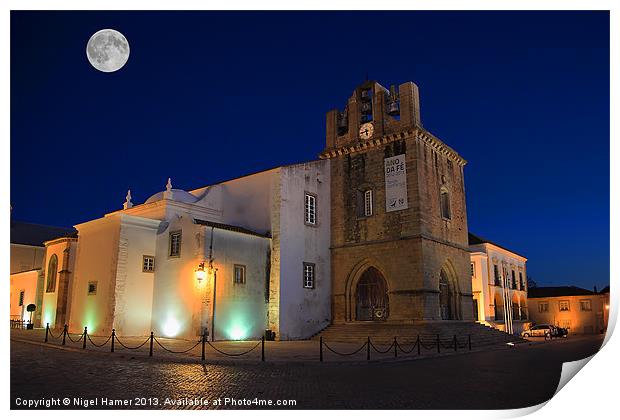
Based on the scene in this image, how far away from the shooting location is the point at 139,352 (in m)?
16.2

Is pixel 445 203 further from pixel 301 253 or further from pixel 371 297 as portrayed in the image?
pixel 301 253

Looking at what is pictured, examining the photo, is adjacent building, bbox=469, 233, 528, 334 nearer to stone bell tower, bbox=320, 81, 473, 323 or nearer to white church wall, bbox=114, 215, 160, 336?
stone bell tower, bbox=320, 81, 473, 323

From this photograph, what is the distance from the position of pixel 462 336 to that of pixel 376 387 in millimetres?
13752

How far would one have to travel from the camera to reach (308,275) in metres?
26.2

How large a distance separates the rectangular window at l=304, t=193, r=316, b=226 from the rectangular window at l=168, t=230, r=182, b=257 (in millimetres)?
6540

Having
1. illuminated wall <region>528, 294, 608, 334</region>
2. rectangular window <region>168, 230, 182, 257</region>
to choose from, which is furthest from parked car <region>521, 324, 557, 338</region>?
rectangular window <region>168, 230, 182, 257</region>

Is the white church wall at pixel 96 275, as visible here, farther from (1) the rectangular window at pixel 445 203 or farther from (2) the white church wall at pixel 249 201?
(1) the rectangular window at pixel 445 203

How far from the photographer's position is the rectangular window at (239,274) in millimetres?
23598

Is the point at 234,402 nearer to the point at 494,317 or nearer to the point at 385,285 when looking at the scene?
the point at 385,285

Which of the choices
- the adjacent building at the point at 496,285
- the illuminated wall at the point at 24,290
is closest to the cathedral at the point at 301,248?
the illuminated wall at the point at 24,290

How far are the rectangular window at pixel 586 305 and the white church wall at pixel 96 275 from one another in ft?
133

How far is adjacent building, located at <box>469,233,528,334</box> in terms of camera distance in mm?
37906
